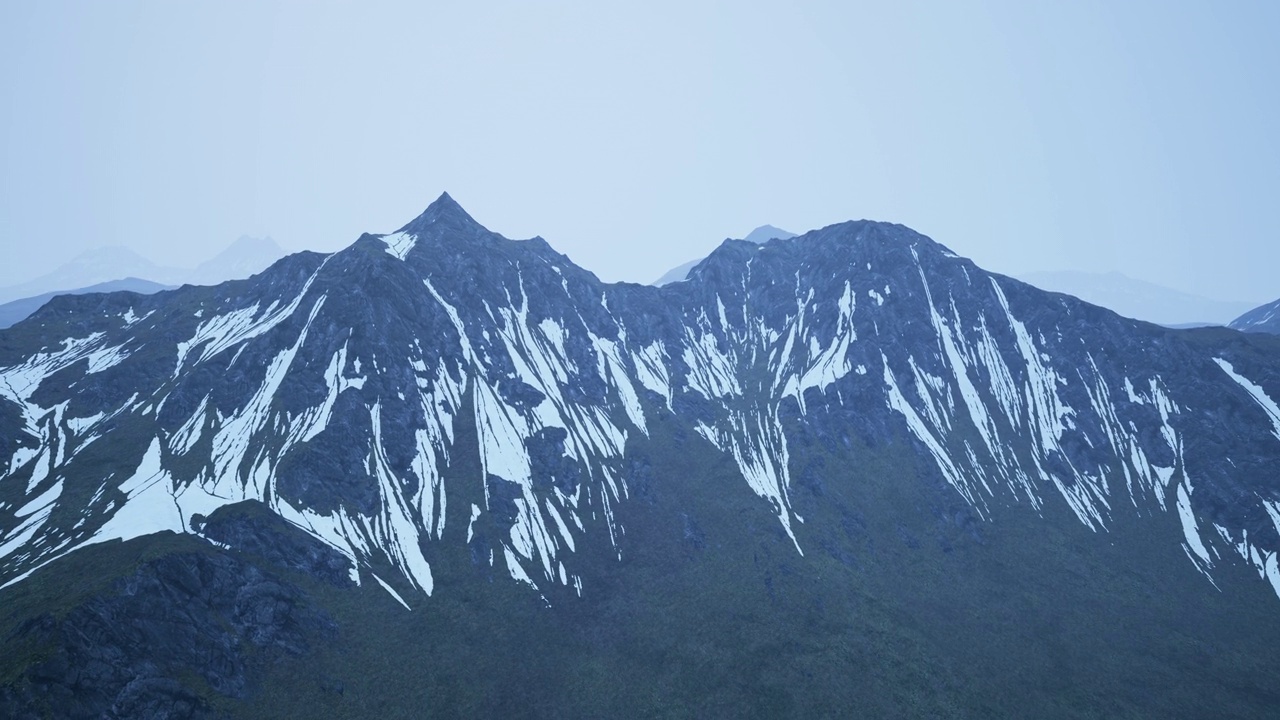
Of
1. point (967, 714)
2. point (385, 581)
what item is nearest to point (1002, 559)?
point (967, 714)

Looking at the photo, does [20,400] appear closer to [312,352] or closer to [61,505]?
[61,505]

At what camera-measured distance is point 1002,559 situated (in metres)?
82.8

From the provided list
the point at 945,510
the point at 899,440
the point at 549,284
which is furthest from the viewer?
the point at 549,284

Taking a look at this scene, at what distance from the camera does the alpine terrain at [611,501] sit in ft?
176

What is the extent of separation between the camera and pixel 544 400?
99.6 m

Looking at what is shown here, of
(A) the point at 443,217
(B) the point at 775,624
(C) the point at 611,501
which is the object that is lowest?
(B) the point at 775,624

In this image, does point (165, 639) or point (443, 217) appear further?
point (443, 217)

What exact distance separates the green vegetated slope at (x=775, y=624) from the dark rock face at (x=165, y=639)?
0.61 metres

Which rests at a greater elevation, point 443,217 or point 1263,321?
point 443,217

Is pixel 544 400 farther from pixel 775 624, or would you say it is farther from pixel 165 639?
pixel 165 639

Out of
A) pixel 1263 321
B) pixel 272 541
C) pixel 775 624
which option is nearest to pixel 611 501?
pixel 775 624

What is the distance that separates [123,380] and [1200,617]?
16184 cm

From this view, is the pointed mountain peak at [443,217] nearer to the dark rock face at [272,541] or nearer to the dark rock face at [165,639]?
the dark rock face at [272,541]

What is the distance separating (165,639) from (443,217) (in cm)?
10347
